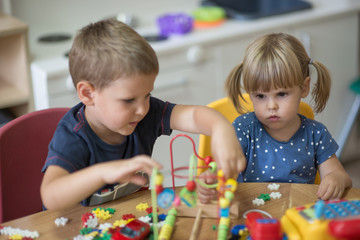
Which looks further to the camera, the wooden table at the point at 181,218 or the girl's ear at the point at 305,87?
the girl's ear at the point at 305,87

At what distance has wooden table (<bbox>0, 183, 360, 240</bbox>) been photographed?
3.37ft

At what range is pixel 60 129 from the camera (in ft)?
3.80

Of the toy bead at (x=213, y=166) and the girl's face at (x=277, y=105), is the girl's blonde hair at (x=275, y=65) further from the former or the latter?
the toy bead at (x=213, y=166)

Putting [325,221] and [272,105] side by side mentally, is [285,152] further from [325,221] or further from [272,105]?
[325,221]

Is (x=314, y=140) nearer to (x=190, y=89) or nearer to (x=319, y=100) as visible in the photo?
(x=319, y=100)

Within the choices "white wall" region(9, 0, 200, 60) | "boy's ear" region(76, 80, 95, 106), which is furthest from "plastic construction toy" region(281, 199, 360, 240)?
"white wall" region(9, 0, 200, 60)

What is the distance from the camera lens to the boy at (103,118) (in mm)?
993

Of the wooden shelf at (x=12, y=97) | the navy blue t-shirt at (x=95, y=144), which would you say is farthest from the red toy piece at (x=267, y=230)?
the wooden shelf at (x=12, y=97)

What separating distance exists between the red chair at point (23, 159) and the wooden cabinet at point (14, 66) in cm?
76

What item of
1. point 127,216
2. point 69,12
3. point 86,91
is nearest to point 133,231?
point 127,216

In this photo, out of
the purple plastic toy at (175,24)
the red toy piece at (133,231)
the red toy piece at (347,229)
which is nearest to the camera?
the red toy piece at (347,229)

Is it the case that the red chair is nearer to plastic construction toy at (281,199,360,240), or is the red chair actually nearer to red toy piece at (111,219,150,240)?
red toy piece at (111,219,150,240)

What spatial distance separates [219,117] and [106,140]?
28 centimetres

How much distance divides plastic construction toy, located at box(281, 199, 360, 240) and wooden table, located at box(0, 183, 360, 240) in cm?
12
